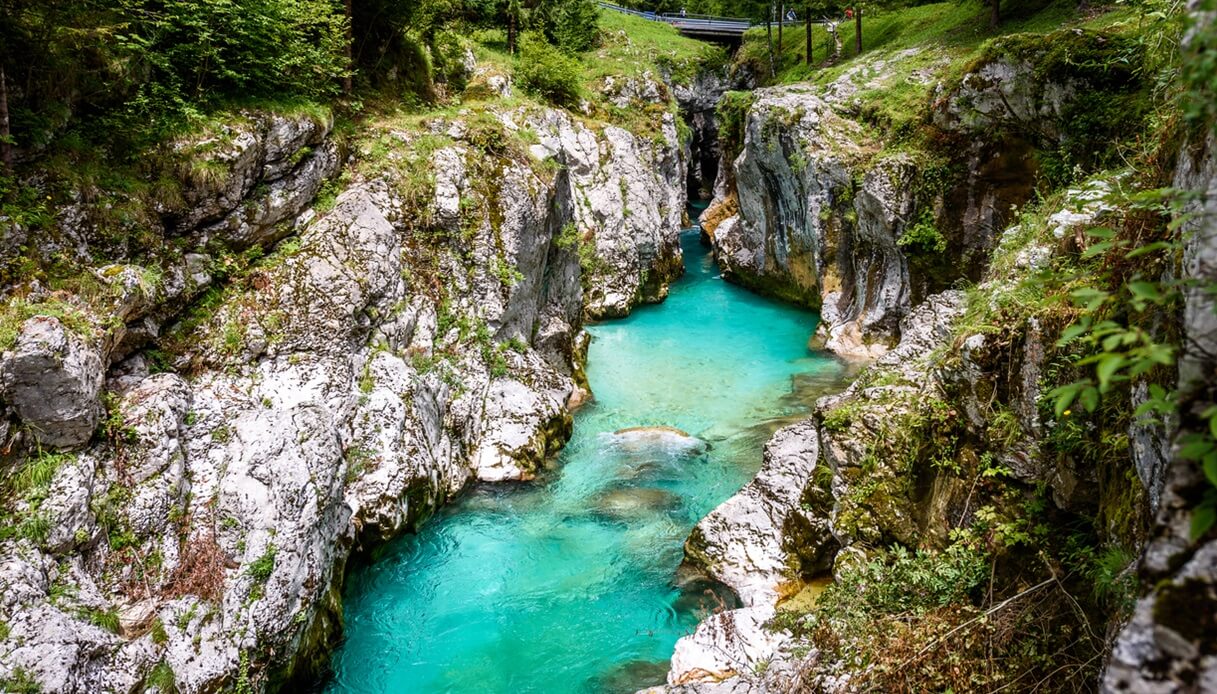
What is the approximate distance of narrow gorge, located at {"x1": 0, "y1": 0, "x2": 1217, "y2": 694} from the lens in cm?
518

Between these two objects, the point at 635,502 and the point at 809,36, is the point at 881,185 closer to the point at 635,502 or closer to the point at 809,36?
the point at 635,502

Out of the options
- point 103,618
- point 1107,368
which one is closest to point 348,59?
point 103,618

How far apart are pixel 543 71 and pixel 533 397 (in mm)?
15783

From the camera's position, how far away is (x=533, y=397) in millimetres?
15297

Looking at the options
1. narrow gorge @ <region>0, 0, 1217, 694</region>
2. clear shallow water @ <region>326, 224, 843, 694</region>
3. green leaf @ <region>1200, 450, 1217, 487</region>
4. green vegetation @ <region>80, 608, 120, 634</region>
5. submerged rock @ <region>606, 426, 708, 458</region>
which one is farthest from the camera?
submerged rock @ <region>606, 426, 708, 458</region>

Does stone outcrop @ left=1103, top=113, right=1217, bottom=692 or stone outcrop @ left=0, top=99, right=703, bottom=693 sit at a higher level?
stone outcrop @ left=1103, top=113, right=1217, bottom=692

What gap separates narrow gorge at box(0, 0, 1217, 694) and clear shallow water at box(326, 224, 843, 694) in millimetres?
75

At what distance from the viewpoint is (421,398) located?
13031 millimetres

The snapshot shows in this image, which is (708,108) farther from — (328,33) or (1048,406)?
(1048,406)

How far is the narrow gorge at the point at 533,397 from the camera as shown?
17.0 feet

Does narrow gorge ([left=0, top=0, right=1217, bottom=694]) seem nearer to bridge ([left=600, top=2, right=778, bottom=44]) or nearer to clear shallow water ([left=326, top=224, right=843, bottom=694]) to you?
clear shallow water ([left=326, top=224, right=843, bottom=694])

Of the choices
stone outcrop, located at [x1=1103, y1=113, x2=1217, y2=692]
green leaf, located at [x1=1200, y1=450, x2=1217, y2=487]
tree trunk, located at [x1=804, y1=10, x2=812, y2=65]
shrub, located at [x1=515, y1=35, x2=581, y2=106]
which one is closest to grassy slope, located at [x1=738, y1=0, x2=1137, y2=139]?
tree trunk, located at [x1=804, y1=10, x2=812, y2=65]

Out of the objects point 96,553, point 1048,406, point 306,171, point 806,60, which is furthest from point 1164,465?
point 806,60

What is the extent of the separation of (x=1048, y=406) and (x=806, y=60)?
36278 mm
